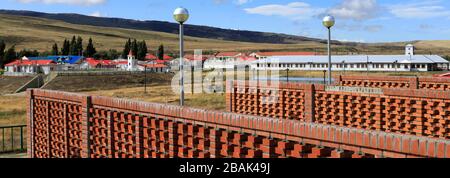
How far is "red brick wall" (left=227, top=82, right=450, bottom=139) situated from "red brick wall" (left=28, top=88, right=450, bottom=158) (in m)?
4.11

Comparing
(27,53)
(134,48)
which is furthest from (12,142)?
(27,53)

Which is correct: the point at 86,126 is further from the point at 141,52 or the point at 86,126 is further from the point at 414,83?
the point at 141,52

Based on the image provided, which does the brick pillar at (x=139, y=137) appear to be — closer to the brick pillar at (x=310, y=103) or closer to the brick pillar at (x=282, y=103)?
the brick pillar at (x=310, y=103)

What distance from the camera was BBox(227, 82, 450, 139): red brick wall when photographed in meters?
7.98

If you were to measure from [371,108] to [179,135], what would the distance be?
4.62 metres

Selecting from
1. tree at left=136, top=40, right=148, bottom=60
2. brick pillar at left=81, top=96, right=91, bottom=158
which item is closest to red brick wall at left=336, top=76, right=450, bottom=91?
brick pillar at left=81, top=96, right=91, bottom=158

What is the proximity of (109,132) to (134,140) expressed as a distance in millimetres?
610

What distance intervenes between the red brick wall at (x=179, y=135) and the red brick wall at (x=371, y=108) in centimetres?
411

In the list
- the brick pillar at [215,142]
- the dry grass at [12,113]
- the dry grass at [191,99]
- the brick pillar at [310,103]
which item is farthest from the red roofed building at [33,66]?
the brick pillar at [215,142]

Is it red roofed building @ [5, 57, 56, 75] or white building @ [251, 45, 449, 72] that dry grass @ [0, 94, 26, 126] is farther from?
white building @ [251, 45, 449, 72]

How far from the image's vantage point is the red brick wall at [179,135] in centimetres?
401

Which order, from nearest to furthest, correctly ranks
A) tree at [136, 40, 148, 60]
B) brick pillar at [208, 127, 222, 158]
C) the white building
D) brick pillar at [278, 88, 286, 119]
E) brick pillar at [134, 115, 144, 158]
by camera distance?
1. brick pillar at [208, 127, 222, 158]
2. brick pillar at [134, 115, 144, 158]
3. brick pillar at [278, 88, 286, 119]
4. the white building
5. tree at [136, 40, 148, 60]

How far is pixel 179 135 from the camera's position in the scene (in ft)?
19.2
